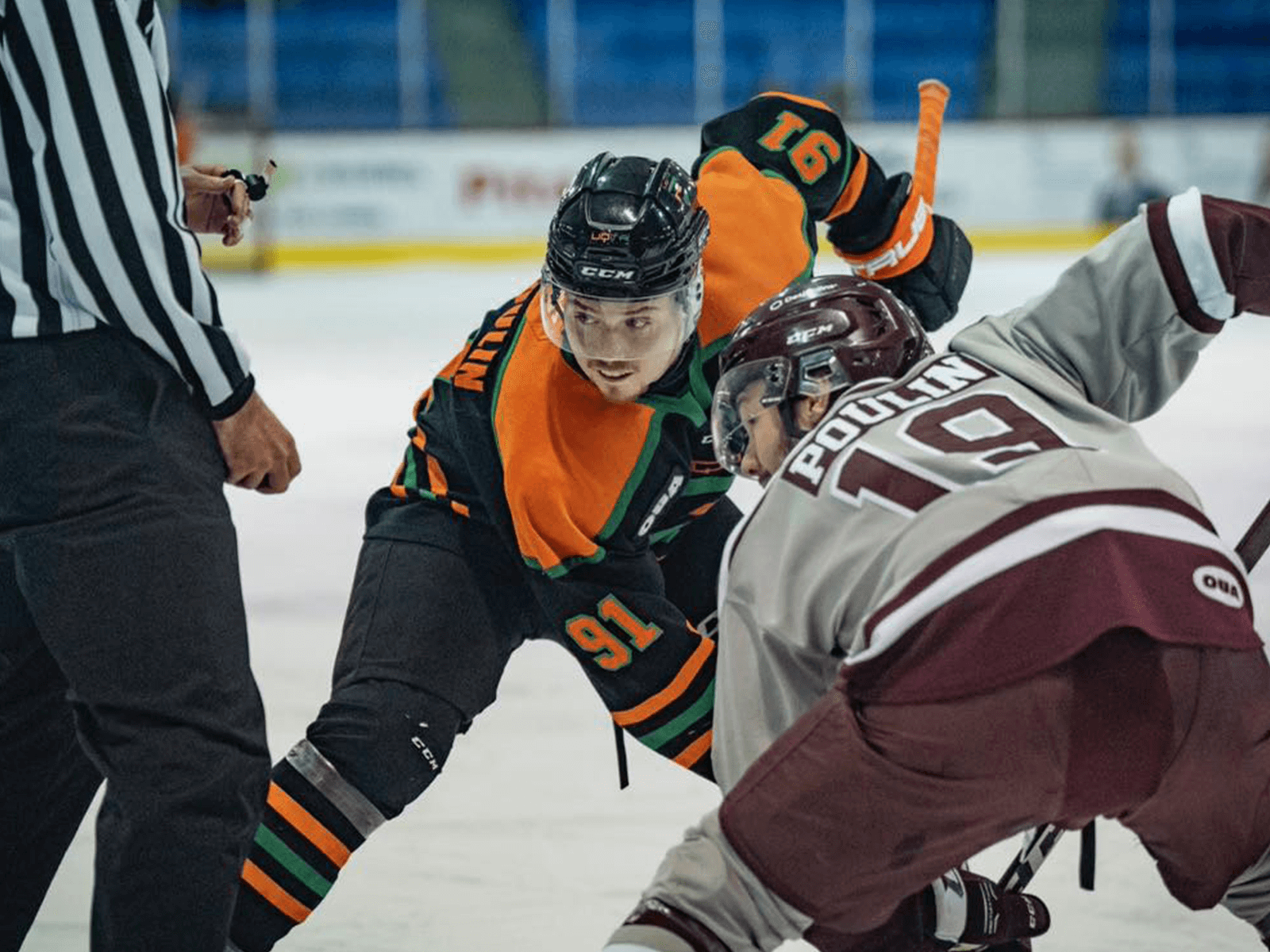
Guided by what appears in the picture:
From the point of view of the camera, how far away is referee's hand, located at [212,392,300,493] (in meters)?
1.56

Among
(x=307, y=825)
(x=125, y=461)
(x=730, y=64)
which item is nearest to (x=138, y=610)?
(x=125, y=461)

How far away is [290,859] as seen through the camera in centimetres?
192

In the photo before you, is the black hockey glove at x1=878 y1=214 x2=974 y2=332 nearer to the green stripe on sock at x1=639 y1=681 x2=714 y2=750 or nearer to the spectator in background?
the green stripe on sock at x1=639 y1=681 x2=714 y2=750

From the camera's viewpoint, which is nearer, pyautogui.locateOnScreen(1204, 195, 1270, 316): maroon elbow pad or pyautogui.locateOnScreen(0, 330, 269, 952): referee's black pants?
pyautogui.locateOnScreen(0, 330, 269, 952): referee's black pants

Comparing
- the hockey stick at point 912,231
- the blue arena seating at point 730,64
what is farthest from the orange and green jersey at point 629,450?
the blue arena seating at point 730,64

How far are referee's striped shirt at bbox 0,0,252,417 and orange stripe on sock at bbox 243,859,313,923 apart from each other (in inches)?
25.1

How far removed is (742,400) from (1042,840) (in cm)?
61

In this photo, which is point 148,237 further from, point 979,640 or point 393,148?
point 393,148

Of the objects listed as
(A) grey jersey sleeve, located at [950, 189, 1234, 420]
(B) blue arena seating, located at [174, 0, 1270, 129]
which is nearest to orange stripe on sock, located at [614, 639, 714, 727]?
(A) grey jersey sleeve, located at [950, 189, 1234, 420]

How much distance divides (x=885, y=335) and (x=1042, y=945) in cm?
78

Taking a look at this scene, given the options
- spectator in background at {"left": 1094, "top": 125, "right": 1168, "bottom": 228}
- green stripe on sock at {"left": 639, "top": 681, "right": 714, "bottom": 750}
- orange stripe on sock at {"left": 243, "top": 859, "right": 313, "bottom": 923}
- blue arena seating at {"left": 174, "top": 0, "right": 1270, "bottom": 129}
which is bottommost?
spectator in background at {"left": 1094, "top": 125, "right": 1168, "bottom": 228}

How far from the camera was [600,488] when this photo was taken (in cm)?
199

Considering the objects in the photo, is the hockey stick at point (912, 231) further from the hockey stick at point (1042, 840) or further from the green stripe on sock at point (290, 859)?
the green stripe on sock at point (290, 859)

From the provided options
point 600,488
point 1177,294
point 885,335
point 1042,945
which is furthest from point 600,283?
point 1042,945
